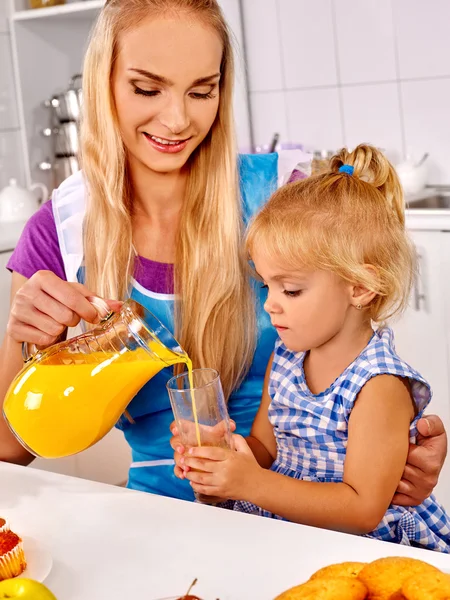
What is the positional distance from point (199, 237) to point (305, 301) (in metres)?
0.32

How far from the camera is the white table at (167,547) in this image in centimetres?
86

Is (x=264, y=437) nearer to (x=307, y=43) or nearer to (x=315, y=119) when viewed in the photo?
(x=315, y=119)

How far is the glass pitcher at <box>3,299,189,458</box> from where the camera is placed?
1.07 metres

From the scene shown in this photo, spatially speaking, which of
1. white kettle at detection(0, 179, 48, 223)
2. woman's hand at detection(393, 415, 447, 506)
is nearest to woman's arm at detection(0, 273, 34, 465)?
woman's hand at detection(393, 415, 447, 506)

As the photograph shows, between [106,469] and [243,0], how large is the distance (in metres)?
1.77

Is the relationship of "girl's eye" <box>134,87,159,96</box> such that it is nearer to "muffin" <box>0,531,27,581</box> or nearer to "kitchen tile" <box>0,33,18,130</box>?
"muffin" <box>0,531,27,581</box>

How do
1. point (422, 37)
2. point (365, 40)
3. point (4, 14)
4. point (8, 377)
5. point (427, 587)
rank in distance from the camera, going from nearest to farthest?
point (427, 587) → point (8, 377) → point (422, 37) → point (365, 40) → point (4, 14)

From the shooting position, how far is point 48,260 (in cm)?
152

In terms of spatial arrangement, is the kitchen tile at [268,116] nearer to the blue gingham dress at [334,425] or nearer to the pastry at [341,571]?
the blue gingham dress at [334,425]

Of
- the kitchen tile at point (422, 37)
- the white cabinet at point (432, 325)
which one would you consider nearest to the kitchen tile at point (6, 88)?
the kitchen tile at point (422, 37)

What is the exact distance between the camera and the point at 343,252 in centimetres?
121

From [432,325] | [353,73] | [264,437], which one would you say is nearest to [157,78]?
[264,437]

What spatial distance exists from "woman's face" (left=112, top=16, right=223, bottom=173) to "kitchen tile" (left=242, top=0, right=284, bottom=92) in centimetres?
185

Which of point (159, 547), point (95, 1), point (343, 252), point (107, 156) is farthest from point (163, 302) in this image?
point (95, 1)
